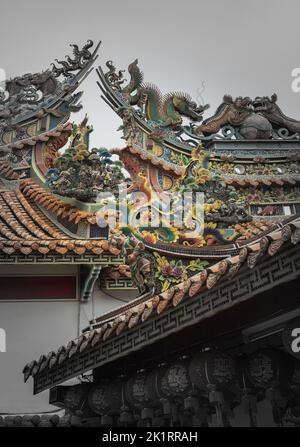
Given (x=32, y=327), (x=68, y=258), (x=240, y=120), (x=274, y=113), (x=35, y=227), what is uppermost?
(x=274, y=113)

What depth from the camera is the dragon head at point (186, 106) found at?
13.2 metres

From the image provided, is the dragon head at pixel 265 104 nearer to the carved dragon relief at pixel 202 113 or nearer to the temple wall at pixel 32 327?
the carved dragon relief at pixel 202 113

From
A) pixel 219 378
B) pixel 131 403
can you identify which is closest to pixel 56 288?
pixel 131 403

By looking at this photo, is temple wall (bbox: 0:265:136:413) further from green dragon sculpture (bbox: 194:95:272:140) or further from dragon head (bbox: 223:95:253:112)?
dragon head (bbox: 223:95:253:112)

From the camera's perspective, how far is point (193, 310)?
4.09m

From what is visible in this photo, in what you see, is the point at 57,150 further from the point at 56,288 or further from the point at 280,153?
the point at 280,153

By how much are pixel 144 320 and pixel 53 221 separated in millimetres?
4996

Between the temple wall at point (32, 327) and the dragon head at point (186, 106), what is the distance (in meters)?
6.54

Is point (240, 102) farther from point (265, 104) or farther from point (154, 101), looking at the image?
point (154, 101)

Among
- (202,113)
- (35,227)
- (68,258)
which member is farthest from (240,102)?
(68,258)

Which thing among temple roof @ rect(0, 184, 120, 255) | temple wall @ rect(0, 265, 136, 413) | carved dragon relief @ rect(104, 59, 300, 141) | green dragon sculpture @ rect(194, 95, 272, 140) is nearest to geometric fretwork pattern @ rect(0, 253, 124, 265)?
temple roof @ rect(0, 184, 120, 255)

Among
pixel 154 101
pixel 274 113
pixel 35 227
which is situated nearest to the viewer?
pixel 35 227

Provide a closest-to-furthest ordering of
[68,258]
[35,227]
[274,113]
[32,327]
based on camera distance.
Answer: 1. [68,258]
2. [32,327]
3. [35,227]
4. [274,113]

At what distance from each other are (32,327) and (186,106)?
7679mm
